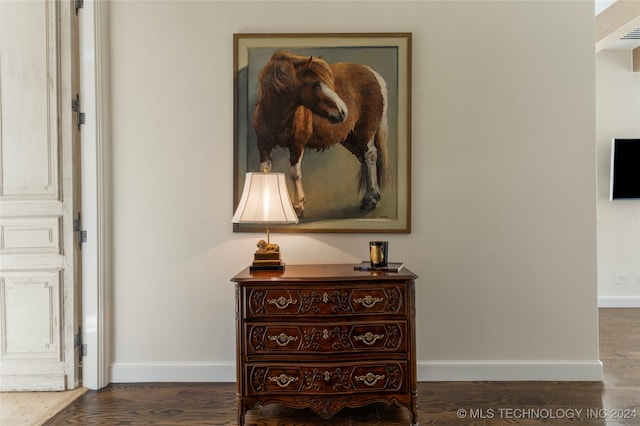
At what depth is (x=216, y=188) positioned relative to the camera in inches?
106

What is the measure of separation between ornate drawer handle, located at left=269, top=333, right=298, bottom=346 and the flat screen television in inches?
171

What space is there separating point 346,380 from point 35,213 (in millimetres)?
2111

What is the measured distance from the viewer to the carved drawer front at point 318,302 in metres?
2.08

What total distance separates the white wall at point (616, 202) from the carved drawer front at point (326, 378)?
3.84 metres

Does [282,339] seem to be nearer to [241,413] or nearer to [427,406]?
[241,413]

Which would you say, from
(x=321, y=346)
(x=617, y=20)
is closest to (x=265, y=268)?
(x=321, y=346)

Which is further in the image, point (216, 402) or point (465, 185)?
point (465, 185)

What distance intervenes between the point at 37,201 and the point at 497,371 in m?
3.06

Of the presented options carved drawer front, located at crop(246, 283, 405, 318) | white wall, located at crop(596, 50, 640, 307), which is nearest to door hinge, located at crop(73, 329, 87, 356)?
carved drawer front, located at crop(246, 283, 405, 318)

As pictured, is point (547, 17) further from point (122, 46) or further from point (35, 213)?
point (35, 213)

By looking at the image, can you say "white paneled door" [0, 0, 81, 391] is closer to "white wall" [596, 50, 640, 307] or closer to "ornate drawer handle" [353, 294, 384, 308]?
"ornate drawer handle" [353, 294, 384, 308]

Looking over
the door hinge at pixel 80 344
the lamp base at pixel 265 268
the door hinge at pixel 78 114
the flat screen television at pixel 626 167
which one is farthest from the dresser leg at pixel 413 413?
the flat screen television at pixel 626 167

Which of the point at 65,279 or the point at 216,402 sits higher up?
the point at 65,279

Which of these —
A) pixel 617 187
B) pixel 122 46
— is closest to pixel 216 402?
pixel 122 46
